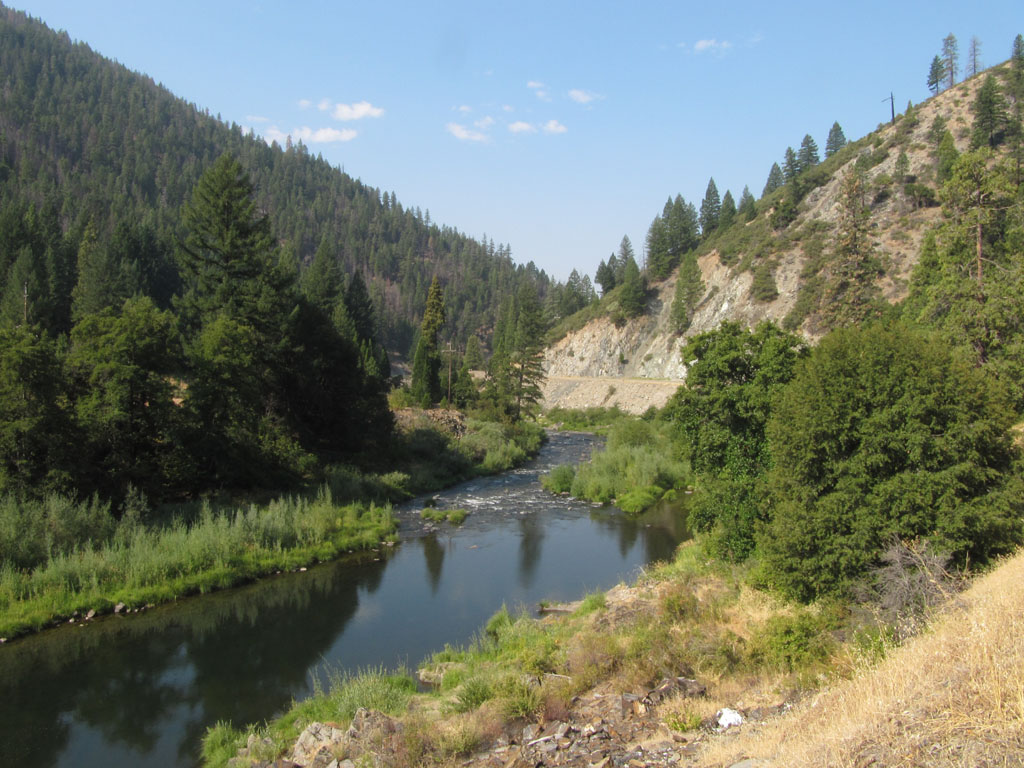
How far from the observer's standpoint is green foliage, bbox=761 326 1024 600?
1166 cm

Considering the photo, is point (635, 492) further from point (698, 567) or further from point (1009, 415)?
point (1009, 415)

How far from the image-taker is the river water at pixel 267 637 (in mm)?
12156

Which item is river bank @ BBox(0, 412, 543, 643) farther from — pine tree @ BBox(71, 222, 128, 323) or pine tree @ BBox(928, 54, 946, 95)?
pine tree @ BBox(928, 54, 946, 95)

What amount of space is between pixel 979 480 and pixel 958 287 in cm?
1446

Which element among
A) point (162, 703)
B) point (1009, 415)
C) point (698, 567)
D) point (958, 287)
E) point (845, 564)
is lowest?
Answer: point (162, 703)

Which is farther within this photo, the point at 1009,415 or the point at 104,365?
the point at 104,365

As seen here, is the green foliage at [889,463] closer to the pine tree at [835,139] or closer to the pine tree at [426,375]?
the pine tree at [426,375]

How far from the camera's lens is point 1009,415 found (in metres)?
12.4

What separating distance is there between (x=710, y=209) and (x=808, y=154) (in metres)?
16.5

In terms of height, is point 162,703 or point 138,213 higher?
point 138,213

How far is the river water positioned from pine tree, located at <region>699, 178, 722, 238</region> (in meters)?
91.0

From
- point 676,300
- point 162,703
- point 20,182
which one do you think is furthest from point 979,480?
point 20,182

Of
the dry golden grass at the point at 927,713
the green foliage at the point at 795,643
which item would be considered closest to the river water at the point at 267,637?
the green foliage at the point at 795,643

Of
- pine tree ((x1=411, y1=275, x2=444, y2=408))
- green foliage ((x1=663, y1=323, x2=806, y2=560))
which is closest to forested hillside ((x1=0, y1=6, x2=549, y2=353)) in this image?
pine tree ((x1=411, y1=275, x2=444, y2=408))
